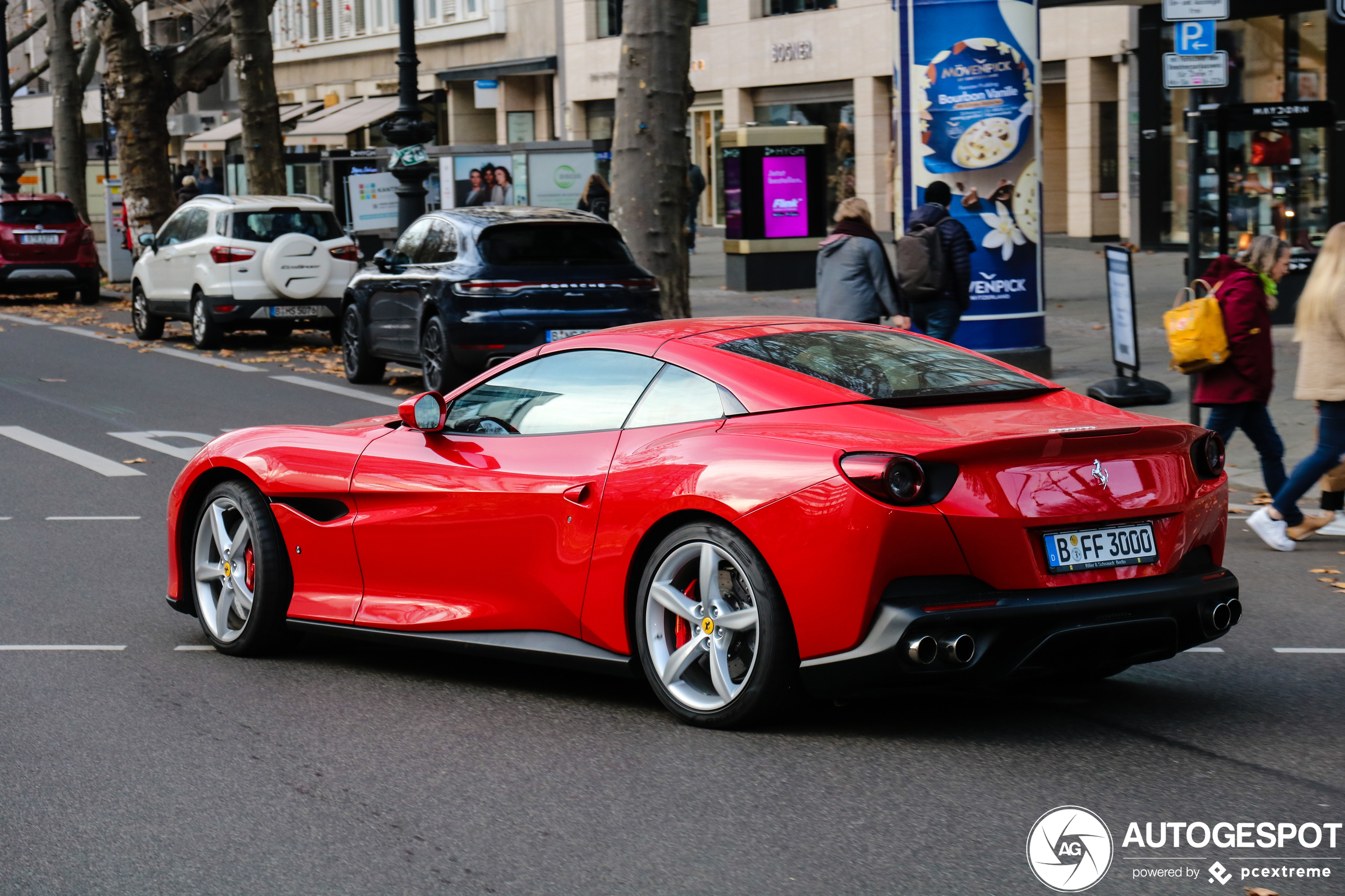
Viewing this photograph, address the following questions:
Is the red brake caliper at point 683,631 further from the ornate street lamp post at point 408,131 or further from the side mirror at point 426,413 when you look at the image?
the ornate street lamp post at point 408,131

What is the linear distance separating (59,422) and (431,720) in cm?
949

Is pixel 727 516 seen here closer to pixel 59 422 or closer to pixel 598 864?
pixel 598 864

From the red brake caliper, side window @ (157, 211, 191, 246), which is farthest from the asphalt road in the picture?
side window @ (157, 211, 191, 246)

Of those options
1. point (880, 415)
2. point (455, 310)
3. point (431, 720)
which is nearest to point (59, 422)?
point (455, 310)

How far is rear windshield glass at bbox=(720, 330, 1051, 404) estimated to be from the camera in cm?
557

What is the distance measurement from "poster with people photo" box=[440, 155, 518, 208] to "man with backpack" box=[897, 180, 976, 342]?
14664mm

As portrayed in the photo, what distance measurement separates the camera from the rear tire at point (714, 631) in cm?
511

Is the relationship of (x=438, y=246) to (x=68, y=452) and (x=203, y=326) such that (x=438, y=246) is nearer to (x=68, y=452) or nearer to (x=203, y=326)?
(x=68, y=452)

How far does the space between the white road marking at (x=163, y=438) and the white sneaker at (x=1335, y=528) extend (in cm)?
721

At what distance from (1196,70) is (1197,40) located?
217mm

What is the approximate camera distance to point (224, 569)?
265 inches

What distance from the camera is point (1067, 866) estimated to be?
4.15 metres

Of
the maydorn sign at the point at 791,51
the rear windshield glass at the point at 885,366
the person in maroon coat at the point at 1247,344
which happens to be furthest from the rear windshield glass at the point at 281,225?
the maydorn sign at the point at 791,51

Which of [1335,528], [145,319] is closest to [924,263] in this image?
[1335,528]
